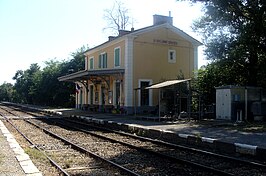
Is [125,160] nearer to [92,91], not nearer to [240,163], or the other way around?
[240,163]

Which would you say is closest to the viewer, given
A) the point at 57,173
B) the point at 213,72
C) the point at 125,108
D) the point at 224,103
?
the point at 57,173

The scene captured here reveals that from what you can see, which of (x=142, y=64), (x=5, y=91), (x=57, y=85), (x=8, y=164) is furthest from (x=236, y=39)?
(x=5, y=91)

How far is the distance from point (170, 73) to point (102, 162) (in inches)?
838

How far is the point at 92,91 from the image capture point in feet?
116

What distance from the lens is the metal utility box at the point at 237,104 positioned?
20.3m

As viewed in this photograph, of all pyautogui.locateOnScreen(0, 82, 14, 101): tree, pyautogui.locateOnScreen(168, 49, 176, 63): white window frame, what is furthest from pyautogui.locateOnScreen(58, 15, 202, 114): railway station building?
pyautogui.locateOnScreen(0, 82, 14, 101): tree

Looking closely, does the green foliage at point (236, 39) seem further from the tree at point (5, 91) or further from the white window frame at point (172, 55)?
the tree at point (5, 91)

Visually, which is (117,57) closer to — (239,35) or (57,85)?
(239,35)

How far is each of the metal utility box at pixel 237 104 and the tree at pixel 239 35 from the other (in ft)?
4.39

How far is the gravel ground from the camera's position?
7.05m

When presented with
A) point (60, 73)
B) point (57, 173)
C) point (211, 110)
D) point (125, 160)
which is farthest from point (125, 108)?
point (60, 73)

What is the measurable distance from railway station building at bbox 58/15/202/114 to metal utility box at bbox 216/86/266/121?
7038 millimetres

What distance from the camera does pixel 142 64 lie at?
28.7m

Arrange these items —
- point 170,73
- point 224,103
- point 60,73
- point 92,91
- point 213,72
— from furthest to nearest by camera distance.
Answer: point 60,73
point 92,91
point 170,73
point 213,72
point 224,103
